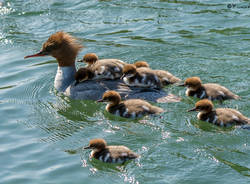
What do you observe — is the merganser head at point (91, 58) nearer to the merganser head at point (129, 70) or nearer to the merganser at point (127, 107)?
the merganser head at point (129, 70)

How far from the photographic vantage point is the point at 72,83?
8.55 m

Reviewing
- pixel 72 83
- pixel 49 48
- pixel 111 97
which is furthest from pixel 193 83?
pixel 49 48

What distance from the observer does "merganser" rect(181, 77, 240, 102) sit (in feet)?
24.7

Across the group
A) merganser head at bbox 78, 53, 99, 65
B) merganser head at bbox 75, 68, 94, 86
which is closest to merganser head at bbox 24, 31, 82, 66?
merganser head at bbox 78, 53, 99, 65

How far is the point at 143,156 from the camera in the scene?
6.12m

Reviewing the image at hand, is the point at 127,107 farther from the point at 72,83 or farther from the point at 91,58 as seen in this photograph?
the point at 91,58

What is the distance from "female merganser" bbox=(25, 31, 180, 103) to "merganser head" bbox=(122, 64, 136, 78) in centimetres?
34

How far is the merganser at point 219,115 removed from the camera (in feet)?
21.9

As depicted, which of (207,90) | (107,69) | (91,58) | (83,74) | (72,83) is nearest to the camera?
(207,90)

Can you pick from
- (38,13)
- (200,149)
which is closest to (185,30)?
(38,13)

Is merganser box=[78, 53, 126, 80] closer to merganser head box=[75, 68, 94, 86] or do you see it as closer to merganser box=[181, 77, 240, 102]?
merganser head box=[75, 68, 94, 86]

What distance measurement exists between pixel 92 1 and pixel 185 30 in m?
3.32

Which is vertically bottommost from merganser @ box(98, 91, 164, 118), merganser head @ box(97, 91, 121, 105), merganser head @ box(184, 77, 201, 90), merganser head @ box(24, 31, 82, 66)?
merganser @ box(98, 91, 164, 118)

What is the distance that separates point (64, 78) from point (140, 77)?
1.55 meters
